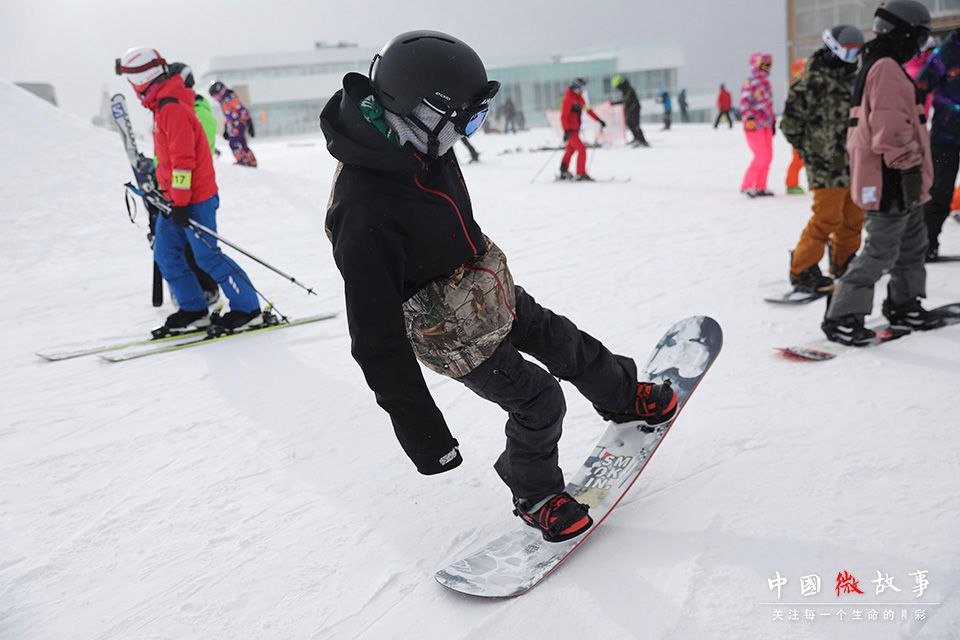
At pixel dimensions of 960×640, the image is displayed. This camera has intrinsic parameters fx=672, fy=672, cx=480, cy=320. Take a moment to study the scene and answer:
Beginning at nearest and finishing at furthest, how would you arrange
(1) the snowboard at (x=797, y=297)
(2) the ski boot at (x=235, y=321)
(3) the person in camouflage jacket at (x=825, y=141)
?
(3) the person in camouflage jacket at (x=825, y=141) → (1) the snowboard at (x=797, y=297) → (2) the ski boot at (x=235, y=321)

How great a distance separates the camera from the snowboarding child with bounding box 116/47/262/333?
175 inches

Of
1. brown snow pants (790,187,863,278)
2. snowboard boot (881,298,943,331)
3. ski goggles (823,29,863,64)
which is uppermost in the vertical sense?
ski goggles (823,29,863,64)

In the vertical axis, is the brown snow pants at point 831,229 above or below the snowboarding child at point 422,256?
below

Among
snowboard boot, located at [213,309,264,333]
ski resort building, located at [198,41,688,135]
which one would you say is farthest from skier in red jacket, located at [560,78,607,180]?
ski resort building, located at [198,41,688,135]

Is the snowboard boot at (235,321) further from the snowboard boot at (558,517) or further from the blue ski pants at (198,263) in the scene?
the snowboard boot at (558,517)

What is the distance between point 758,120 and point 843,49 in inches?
167

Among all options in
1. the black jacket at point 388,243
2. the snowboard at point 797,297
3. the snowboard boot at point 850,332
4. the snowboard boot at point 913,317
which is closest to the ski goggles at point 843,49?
the snowboard at point 797,297

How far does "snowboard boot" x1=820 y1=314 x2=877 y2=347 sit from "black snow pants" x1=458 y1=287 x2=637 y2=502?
1883 millimetres

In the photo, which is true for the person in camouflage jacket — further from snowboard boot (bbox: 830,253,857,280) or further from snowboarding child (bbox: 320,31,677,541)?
snowboarding child (bbox: 320,31,677,541)

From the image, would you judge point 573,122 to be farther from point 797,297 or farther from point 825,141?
point 797,297

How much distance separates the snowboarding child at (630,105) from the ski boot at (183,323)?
43.4ft

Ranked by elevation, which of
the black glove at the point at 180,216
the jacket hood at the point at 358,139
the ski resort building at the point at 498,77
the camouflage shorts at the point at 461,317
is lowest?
the camouflage shorts at the point at 461,317

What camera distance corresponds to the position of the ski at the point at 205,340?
4.64 m

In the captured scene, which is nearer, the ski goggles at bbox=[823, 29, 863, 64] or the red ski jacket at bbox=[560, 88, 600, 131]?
the ski goggles at bbox=[823, 29, 863, 64]
